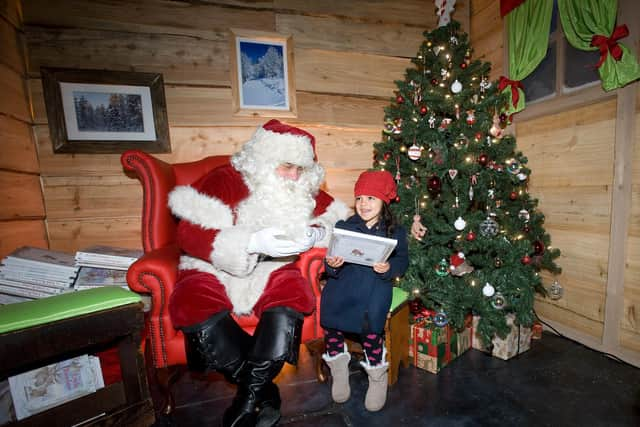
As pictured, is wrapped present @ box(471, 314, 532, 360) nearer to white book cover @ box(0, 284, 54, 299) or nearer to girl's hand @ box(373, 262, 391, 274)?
girl's hand @ box(373, 262, 391, 274)

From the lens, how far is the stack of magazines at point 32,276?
153 cm

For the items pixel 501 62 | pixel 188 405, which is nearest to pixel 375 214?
pixel 188 405

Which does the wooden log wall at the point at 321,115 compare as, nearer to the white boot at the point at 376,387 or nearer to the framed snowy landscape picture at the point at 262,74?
the framed snowy landscape picture at the point at 262,74

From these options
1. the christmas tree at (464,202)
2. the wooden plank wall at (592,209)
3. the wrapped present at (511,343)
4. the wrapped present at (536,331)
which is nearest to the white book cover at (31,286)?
the christmas tree at (464,202)

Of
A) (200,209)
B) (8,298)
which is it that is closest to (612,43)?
(200,209)

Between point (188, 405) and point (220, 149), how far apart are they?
6.06ft

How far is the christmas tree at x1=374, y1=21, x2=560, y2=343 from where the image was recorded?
1.90m

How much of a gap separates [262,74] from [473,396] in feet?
8.96

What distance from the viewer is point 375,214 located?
61.6 inches

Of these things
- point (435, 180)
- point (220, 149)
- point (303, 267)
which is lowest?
point (303, 267)

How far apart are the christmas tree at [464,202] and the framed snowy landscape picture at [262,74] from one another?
1064 mm

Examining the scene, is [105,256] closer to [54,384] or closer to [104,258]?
[104,258]

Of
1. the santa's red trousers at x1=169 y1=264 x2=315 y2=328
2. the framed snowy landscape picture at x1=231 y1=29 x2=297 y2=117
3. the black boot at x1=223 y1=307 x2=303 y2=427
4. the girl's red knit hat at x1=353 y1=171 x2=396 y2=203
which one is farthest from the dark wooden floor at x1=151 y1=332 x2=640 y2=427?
the framed snowy landscape picture at x1=231 y1=29 x2=297 y2=117

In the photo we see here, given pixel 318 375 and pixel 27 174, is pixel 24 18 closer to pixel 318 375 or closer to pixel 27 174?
pixel 27 174
